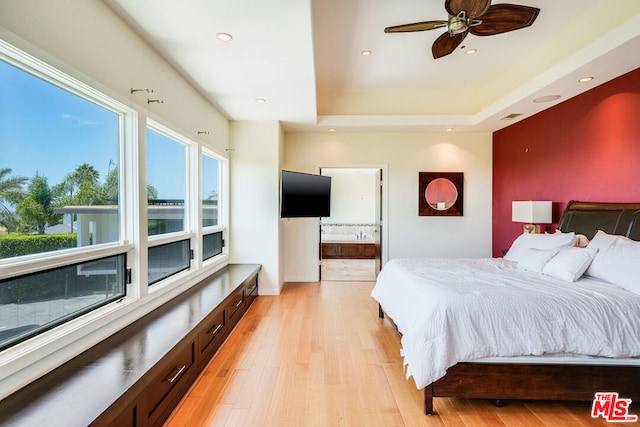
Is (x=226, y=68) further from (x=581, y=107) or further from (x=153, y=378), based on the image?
(x=581, y=107)

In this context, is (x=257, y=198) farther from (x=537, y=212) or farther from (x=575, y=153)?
(x=575, y=153)

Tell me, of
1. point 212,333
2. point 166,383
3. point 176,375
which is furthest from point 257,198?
point 166,383

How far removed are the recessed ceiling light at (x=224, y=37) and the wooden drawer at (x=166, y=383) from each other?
7.50 feet

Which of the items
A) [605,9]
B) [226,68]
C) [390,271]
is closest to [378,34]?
[226,68]

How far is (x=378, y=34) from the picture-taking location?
10.1ft

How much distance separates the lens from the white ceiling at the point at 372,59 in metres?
2.18

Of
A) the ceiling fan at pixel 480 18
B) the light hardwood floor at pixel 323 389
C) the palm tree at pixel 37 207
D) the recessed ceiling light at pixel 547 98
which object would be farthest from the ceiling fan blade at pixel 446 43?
the palm tree at pixel 37 207

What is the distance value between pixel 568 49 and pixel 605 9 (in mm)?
464

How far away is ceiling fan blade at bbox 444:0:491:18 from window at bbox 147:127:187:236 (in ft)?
8.51

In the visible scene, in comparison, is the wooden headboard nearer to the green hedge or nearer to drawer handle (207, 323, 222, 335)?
drawer handle (207, 323, 222, 335)

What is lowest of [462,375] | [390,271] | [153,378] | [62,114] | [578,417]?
[578,417]

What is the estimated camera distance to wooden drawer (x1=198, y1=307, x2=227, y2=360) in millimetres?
2426

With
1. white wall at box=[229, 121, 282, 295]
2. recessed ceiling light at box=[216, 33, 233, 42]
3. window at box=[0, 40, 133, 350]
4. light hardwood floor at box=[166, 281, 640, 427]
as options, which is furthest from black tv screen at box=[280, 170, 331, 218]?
window at box=[0, 40, 133, 350]

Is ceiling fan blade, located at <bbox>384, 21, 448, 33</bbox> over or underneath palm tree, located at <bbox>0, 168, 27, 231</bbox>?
over
